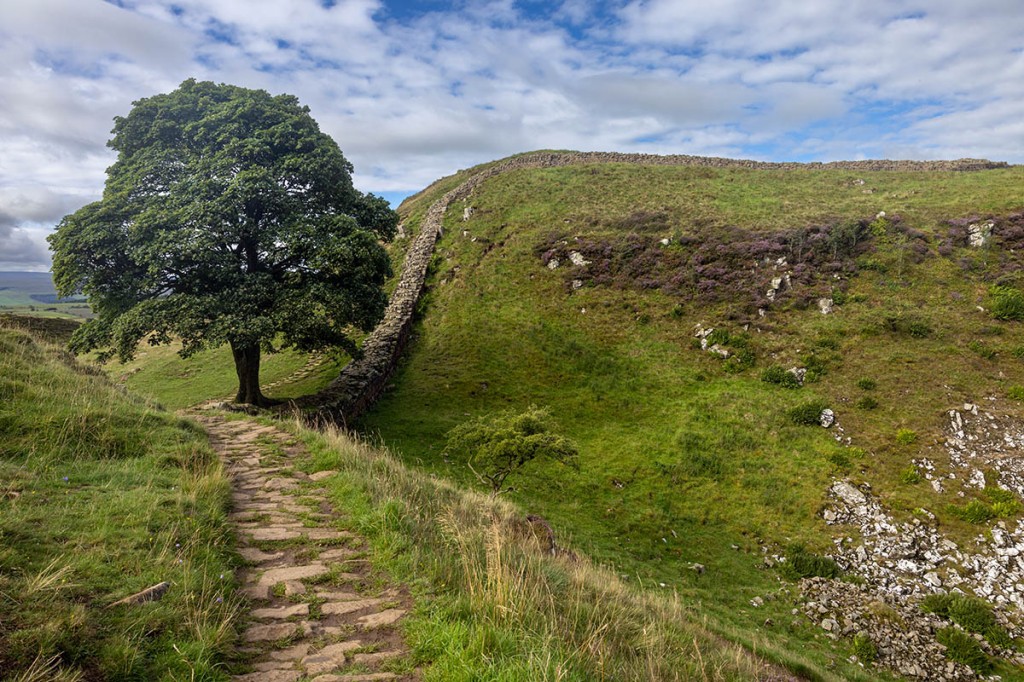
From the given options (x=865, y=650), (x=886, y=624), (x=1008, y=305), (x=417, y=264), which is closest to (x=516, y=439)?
(x=865, y=650)

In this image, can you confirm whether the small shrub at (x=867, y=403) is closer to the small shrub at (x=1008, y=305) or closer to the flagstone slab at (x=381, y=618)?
the small shrub at (x=1008, y=305)

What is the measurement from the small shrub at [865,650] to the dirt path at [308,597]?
13186 millimetres

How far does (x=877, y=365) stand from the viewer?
23.3m

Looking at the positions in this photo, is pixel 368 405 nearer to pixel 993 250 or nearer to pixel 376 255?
pixel 376 255

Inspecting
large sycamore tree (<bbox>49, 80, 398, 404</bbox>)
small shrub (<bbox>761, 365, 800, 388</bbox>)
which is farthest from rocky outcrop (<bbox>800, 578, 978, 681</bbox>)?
large sycamore tree (<bbox>49, 80, 398, 404</bbox>)

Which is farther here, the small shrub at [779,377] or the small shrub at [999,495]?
the small shrub at [779,377]

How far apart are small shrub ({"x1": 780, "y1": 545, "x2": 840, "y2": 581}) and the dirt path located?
14.5 metres

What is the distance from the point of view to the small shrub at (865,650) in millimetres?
11898

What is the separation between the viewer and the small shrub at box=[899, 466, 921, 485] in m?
17.4

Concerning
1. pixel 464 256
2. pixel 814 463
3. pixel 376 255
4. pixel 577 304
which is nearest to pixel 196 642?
pixel 376 255

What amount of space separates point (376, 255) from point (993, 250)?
3834 centimetres

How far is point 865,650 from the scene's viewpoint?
475 inches

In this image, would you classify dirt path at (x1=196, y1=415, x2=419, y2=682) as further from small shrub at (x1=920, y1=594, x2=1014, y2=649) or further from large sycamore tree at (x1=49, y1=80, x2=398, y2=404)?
small shrub at (x1=920, y1=594, x2=1014, y2=649)

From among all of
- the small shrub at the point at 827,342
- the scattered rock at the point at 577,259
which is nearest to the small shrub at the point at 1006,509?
the small shrub at the point at 827,342
